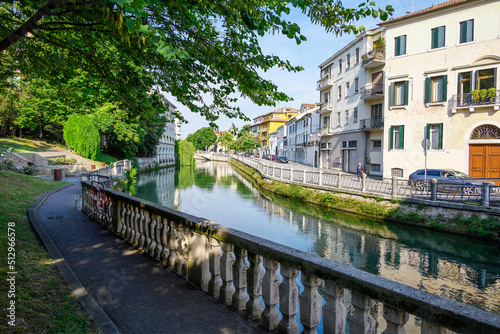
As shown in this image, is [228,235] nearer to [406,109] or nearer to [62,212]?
[62,212]

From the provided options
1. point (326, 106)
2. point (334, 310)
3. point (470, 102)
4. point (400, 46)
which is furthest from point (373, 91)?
point (334, 310)

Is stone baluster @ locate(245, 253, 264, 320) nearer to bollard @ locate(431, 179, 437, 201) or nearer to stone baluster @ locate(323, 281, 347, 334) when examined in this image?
stone baluster @ locate(323, 281, 347, 334)

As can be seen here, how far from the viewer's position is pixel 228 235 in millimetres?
3389

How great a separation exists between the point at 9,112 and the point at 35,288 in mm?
40363

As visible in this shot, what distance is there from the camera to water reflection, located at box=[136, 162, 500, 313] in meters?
8.98

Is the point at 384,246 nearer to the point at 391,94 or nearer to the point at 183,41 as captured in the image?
the point at 183,41

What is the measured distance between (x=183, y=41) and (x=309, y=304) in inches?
175

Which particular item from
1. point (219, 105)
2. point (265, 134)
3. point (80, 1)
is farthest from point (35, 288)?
point (265, 134)

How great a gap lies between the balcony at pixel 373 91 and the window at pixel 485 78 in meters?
7.20

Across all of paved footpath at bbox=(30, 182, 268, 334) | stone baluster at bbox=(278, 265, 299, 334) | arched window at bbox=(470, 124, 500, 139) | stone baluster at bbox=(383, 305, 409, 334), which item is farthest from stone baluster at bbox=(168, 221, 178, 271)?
arched window at bbox=(470, 124, 500, 139)

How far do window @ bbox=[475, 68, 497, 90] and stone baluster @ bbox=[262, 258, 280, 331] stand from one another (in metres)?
22.8

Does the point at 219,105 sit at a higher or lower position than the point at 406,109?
lower

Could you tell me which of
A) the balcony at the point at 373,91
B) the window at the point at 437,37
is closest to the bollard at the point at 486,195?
the window at the point at 437,37

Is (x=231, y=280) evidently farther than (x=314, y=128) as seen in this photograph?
No
